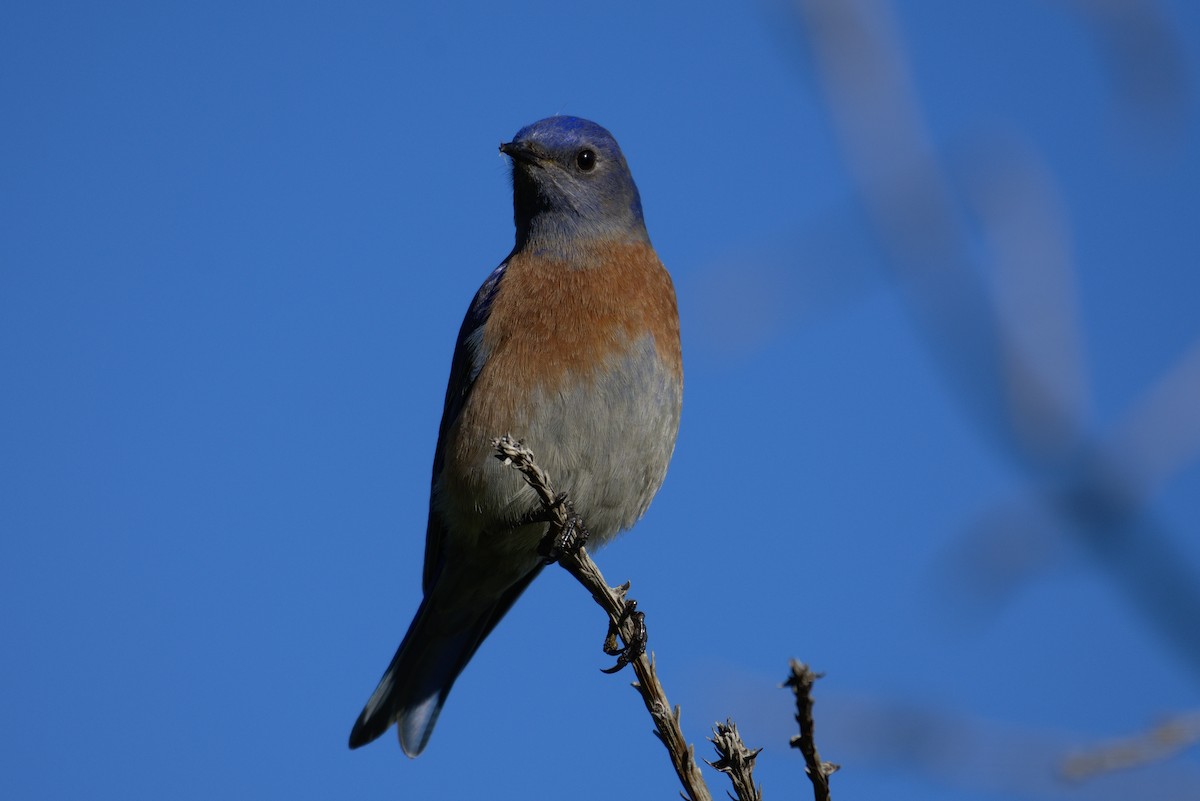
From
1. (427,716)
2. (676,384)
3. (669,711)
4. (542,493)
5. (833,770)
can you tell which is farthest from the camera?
(427,716)

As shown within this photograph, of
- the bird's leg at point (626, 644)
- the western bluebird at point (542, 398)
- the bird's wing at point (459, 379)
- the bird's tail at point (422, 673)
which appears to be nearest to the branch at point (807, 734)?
the bird's leg at point (626, 644)

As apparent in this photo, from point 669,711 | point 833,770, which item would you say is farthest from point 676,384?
point 833,770

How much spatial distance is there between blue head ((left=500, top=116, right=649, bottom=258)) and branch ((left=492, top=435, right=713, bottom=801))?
90.6 inches

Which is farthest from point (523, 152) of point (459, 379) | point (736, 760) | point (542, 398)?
point (736, 760)

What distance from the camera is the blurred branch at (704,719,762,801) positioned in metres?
3.28

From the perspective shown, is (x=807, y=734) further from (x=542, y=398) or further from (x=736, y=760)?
(x=542, y=398)

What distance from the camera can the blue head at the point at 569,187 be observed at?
6891 millimetres

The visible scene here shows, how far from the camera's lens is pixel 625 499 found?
250 inches

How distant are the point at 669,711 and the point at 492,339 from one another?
3008 mm

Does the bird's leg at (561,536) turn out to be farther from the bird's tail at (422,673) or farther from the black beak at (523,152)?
the black beak at (523,152)

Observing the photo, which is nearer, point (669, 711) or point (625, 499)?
point (669, 711)

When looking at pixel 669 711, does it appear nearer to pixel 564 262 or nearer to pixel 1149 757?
pixel 1149 757

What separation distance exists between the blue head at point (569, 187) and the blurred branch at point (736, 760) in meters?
3.87

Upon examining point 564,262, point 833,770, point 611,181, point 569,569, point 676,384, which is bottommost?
point 833,770
